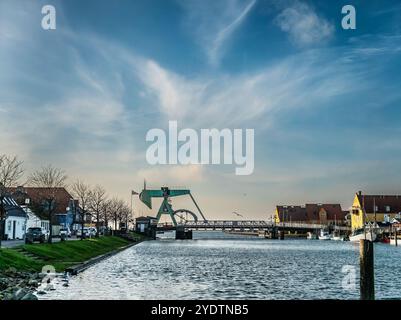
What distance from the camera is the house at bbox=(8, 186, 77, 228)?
6141cm

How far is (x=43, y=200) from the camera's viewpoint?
68.1 meters

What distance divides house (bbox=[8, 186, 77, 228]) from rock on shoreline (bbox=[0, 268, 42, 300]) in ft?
67.5

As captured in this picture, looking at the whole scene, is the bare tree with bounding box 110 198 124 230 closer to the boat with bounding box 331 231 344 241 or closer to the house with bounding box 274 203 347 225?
the boat with bounding box 331 231 344 241

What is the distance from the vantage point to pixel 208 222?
528ft

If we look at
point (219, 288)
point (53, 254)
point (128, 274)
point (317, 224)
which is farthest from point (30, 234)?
point (317, 224)

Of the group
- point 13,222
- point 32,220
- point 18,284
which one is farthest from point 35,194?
point 18,284

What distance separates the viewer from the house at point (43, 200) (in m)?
61.4

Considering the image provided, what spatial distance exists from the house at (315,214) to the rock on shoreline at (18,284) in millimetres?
161414

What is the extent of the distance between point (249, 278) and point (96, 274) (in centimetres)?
1043

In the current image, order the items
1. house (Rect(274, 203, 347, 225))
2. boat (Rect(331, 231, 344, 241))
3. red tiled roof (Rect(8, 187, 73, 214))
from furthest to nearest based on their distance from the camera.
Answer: house (Rect(274, 203, 347, 225))
boat (Rect(331, 231, 344, 241))
red tiled roof (Rect(8, 187, 73, 214))

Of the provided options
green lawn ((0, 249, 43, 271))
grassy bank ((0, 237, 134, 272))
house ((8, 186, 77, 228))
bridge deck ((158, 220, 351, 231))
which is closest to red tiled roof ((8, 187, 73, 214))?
house ((8, 186, 77, 228))

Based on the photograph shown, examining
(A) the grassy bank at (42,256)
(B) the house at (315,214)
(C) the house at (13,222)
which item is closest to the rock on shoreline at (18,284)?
(A) the grassy bank at (42,256)
